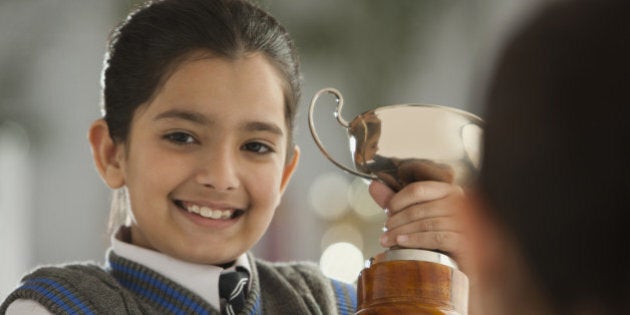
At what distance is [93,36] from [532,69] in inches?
118

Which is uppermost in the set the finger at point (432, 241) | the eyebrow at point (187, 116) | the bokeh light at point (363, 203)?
the bokeh light at point (363, 203)

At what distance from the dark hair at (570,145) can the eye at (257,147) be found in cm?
72

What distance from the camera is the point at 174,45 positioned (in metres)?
1.22

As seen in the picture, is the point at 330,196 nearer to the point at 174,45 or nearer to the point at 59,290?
the point at 174,45

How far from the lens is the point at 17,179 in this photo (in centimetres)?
310

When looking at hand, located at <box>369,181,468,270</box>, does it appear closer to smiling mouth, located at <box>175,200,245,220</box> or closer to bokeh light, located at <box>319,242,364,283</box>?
smiling mouth, located at <box>175,200,245,220</box>

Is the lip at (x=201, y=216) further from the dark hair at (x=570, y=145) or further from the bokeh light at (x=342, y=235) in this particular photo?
the bokeh light at (x=342, y=235)

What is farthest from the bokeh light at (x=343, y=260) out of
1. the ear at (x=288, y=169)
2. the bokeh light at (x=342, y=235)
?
the ear at (x=288, y=169)

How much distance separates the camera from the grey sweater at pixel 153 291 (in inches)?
42.6

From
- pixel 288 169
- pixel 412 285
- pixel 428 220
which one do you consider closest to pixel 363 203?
pixel 288 169

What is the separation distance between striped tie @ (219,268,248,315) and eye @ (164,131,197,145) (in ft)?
0.54

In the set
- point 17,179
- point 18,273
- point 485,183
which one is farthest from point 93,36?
point 485,183

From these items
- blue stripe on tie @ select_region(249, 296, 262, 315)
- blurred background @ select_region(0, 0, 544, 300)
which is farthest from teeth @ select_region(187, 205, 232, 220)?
blurred background @ select_region(0, 0, 544, 300)

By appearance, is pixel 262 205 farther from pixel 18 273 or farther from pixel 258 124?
pixel 18 273
